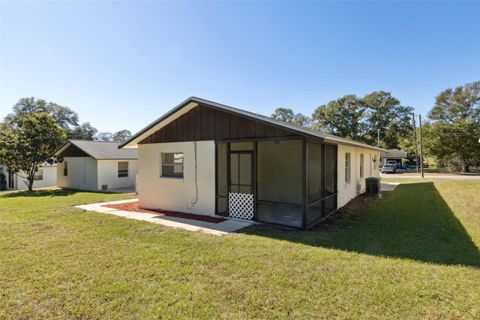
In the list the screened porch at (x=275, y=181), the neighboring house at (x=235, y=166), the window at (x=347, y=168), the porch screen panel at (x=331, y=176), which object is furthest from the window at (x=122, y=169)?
the window at (x=347, y=168)

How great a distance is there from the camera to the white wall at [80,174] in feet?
58.2

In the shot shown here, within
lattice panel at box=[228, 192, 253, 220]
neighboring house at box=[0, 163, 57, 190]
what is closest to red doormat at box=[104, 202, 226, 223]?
lattice panel at box=[228, 192, 253, 220]

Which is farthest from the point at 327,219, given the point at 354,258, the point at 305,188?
the point at 354,258

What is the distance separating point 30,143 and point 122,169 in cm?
583

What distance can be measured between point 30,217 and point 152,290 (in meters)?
7.44

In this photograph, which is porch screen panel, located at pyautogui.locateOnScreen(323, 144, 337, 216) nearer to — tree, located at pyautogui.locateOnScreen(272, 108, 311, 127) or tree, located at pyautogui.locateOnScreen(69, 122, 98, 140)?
tree, located at pyautogui.locateOnScreen(69, 122, 98, 140)

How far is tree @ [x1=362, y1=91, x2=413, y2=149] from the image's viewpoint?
1903 inches

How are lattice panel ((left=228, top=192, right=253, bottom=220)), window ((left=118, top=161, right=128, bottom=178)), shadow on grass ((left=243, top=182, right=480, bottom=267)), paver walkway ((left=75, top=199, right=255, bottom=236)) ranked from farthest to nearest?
window ((left=118, top=161, right=128, bottom=178)) < lattice panel ((left=228, top=192, right=253, bottom=220)) < paver walkway ((left=75, top=199, right=255, bottom=236)) < shadow on grass ((left=243, top=182, right=480, bottom=267))

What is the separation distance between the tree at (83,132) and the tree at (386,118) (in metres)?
56.7

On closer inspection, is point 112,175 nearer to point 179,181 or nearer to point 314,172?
point 179,181

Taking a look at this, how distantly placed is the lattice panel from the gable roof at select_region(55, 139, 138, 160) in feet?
42.7

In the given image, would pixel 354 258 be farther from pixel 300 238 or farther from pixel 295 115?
pixel 295 115

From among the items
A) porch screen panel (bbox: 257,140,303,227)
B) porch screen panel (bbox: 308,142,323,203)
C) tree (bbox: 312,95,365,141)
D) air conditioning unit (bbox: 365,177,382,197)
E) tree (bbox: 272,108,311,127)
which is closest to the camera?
porch screen panel (bbox: 308,142,323,203)

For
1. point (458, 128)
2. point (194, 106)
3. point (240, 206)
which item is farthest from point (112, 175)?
point (458, 128)
